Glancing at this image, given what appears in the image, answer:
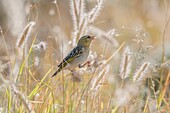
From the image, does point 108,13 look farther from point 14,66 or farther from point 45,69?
point 14,66

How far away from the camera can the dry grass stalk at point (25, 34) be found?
4258mm

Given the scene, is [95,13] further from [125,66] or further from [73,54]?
[73,54]

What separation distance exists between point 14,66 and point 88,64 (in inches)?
24.1

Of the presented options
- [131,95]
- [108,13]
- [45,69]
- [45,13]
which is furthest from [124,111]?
[45,13]

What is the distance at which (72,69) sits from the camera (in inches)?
Answer: 191

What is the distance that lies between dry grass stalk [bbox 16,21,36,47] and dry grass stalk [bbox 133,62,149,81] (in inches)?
29.1

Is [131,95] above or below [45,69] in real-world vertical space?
below

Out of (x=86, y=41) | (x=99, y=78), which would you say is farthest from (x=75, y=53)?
(x=99, y=78)

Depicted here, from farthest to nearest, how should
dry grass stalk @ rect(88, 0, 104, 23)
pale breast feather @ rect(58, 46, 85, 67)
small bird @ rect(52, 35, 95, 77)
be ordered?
1. pale breast feather @ rect(58, 46, 85, 67)
2. small bird @ rect(52, 35, 95, 77)
3. dry grass stalk @ rect(88, 0, 104, 23)

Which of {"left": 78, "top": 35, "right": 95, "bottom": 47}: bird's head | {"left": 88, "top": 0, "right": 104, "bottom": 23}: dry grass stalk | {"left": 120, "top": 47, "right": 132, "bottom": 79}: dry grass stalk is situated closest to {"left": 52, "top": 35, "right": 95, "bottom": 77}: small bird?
{"left": 78, "top": 35, "right": 95, "bottom": 47}: bird's head

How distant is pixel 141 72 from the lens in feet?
13.8

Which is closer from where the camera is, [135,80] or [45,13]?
[135,80]

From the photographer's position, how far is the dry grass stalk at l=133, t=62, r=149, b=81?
4.20 m

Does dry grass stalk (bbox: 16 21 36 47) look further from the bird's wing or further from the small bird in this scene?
the bird's wing
